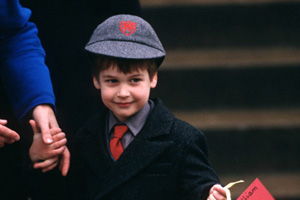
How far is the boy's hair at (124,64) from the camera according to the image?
1.67 m

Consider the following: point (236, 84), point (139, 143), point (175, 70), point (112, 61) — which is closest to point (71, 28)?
point (112, 61)

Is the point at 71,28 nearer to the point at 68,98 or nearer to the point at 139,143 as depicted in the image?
the point at 68,98

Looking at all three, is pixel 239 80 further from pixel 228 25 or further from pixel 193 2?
pixel 193 2

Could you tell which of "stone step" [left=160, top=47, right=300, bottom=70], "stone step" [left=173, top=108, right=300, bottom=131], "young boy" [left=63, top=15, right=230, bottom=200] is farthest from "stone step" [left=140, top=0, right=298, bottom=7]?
"young boy" [left=63, top=15, right=230, bottom=200]

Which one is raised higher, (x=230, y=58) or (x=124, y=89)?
(x=124, y=89)

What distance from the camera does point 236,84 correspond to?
9.16 feet

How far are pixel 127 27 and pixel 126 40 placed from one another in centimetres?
5

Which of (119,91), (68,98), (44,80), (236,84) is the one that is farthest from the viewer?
(236,84)

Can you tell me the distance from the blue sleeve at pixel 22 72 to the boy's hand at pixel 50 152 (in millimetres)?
112

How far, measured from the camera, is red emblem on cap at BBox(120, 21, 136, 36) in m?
1.70

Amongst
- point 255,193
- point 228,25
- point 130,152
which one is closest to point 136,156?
point 130,152

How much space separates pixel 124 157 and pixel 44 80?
372 mm

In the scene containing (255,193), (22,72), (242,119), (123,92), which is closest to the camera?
(255,193)

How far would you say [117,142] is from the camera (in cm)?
176
